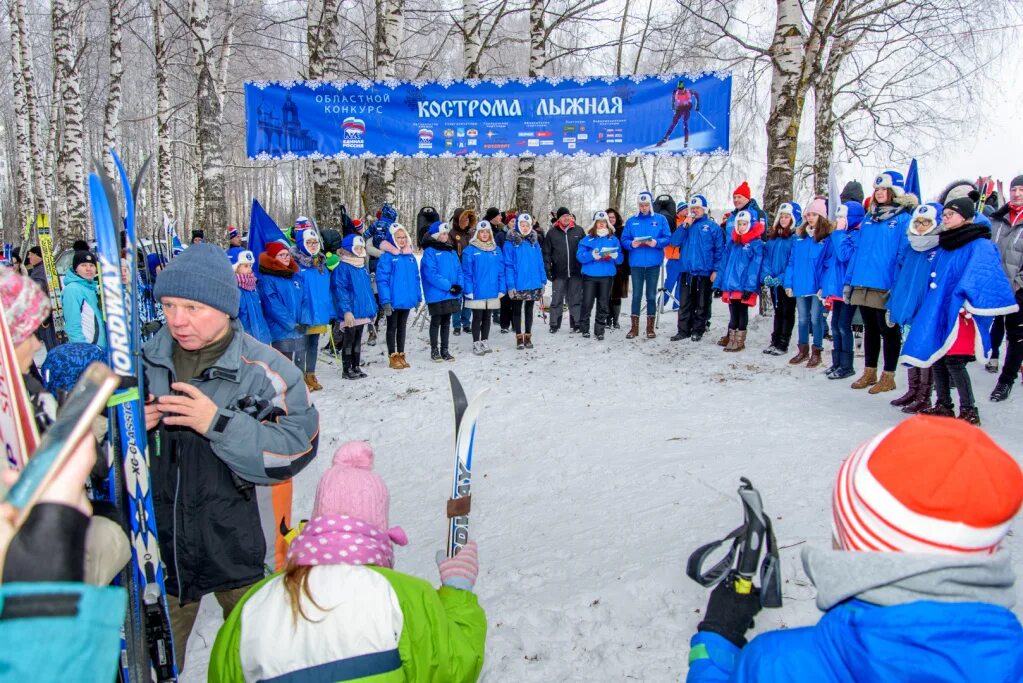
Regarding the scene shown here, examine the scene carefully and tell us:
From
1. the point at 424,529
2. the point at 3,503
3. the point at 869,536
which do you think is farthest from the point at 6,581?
the point at 424,529

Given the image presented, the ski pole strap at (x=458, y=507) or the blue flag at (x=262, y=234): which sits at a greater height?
the blue flag at (x=262, y=234)

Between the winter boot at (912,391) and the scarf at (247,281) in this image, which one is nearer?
the winter boot at (912,391)

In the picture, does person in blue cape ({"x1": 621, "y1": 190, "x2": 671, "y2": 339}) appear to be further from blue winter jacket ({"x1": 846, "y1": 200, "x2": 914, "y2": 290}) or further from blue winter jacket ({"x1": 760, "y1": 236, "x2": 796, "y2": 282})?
blue winter jacket ({"x1": 846, "y1": 200, "x2": 914, "y2": 290})

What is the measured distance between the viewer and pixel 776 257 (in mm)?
8102

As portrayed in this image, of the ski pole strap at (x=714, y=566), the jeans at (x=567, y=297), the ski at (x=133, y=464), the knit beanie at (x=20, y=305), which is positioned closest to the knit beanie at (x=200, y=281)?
the ski at (x=133, y=464)

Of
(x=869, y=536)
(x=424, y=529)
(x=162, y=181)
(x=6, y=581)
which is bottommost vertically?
(x=424, y=529)

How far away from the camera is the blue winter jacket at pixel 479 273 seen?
29.5 feet

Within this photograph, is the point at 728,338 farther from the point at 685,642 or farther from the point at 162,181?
the point at 162,181

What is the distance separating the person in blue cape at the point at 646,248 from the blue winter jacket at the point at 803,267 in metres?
1.92

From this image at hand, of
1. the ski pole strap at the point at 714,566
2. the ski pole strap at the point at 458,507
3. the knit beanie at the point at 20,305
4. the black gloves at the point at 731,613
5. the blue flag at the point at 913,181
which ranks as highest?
the blue flag at the point at 913,181

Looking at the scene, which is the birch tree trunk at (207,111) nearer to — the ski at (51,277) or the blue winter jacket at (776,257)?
the ski at (51,277)

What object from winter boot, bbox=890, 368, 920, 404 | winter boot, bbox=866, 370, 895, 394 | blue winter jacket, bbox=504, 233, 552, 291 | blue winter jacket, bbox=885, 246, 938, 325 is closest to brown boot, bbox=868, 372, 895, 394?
winter boot, bbox=866, 370, 895, 394

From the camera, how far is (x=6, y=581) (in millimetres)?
775

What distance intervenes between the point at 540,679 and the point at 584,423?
11.2 feet
